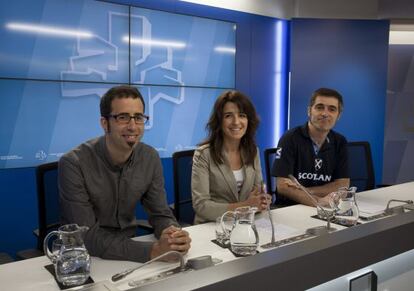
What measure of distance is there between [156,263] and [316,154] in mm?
1514

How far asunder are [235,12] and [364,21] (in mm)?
1533

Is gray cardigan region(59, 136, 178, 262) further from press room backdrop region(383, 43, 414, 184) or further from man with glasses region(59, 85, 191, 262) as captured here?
press room backdrop region(383, 43, 414, 184)

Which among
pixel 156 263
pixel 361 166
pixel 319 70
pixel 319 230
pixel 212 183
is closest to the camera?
pixel 156 263

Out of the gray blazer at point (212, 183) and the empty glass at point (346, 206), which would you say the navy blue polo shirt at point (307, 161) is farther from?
the empty glass at point (346, 206)

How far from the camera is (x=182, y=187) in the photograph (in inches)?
92.9

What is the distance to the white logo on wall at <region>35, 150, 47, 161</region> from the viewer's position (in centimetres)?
297

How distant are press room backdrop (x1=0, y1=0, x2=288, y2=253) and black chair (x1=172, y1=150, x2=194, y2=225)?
1.17m

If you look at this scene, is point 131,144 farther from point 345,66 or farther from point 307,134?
point 345,66

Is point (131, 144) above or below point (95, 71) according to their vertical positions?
below

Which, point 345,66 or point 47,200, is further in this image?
point 345,66

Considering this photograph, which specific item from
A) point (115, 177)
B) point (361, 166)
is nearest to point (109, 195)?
point (115, 177)

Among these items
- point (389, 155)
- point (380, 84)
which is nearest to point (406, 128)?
point (389, 155)

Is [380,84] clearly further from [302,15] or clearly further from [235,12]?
[235,12]

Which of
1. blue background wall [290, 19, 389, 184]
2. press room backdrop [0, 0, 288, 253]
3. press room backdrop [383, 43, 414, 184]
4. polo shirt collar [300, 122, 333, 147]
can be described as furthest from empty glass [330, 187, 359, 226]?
press room backdrop [383, 43, 414, 184]
